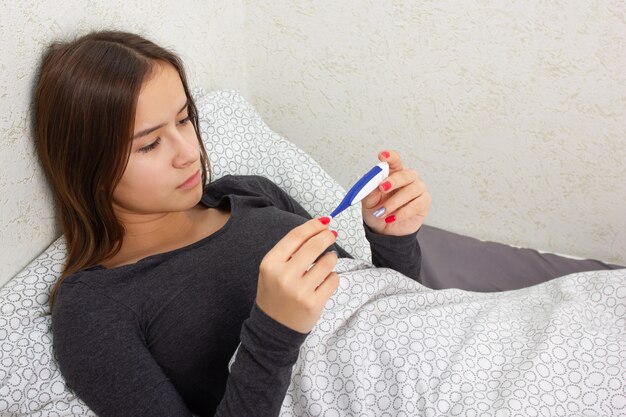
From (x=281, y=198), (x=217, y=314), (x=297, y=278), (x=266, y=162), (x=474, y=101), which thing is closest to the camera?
(x=297, y=278)

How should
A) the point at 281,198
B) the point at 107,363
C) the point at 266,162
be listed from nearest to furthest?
the point at 107,363 → the point at 281,198 → the point at 266,162

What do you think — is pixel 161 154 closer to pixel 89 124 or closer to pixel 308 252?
pixel 89 124

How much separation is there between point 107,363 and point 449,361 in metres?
0.47

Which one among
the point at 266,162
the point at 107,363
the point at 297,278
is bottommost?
the point at 107,363

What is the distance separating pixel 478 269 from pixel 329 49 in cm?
63

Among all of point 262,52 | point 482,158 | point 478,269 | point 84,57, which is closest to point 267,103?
point 262,52

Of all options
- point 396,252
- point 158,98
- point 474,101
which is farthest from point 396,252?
point 474,101

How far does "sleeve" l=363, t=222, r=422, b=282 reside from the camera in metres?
1.05

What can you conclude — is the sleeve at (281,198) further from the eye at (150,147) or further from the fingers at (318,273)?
the fingers at (318,273)

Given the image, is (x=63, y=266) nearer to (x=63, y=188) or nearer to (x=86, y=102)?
(x=63, y=188)

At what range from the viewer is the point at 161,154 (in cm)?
94

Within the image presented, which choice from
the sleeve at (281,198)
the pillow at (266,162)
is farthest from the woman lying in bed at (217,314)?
the pillow at (266,162)

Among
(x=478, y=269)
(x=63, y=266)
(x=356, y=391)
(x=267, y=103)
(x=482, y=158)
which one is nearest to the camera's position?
(x=356, y=391)

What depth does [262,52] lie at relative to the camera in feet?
5.42
